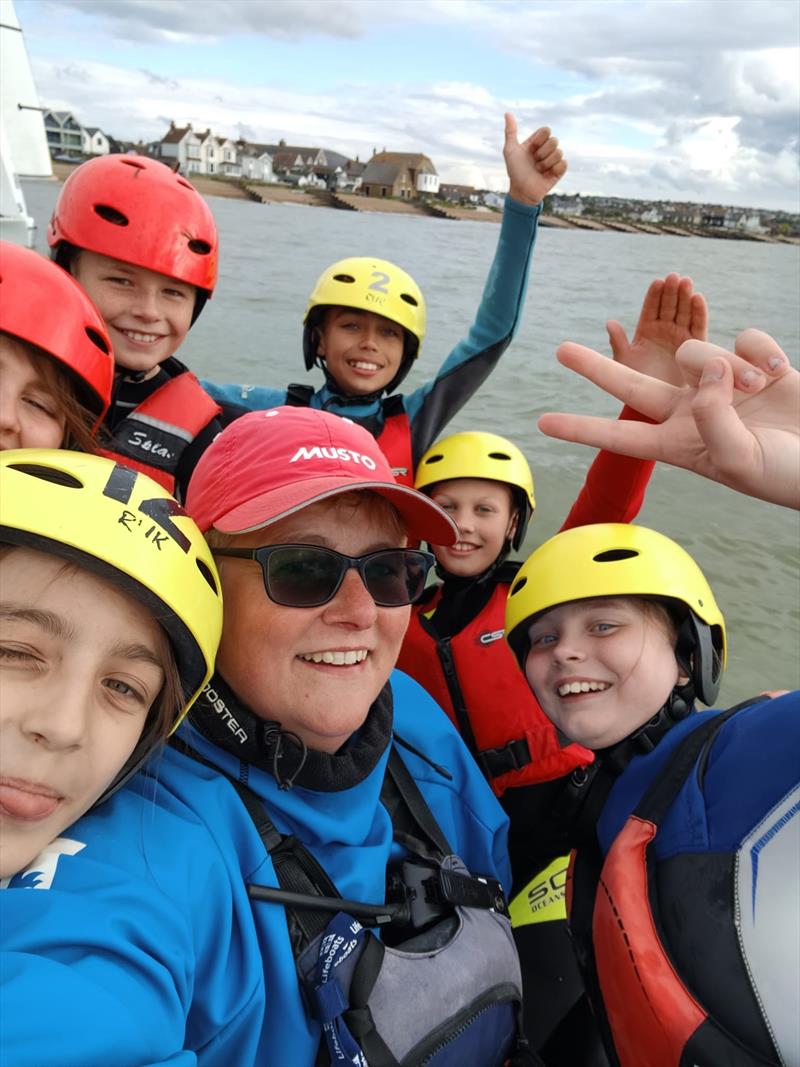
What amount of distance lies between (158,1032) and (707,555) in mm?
9466

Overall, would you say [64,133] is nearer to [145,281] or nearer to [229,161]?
[229,161]

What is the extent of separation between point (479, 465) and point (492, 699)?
1102 millimetres

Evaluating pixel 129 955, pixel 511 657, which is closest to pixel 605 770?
pixel 511 657

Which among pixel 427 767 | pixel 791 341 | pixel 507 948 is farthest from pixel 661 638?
pixel 791 341

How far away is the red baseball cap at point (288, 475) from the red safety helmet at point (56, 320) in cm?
83

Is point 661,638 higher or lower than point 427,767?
higher

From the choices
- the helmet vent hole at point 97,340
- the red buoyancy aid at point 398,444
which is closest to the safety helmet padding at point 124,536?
the helmet vent hole at point 97,340

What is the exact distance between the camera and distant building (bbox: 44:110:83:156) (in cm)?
8719

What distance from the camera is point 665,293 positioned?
2865mm

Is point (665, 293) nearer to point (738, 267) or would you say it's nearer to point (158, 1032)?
point (158, 1032)

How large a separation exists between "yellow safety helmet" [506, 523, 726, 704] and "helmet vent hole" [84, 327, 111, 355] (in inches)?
66.1

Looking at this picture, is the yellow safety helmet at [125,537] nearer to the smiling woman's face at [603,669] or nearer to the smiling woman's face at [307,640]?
the smiling woman's face at [307,640]

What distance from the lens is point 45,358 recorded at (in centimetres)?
254

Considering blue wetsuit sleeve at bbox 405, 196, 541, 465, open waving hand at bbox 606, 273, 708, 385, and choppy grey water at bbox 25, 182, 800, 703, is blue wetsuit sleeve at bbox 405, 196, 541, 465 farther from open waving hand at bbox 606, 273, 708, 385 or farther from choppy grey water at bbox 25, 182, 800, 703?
choppy grey water at bbox 25, 182, 800, 703
